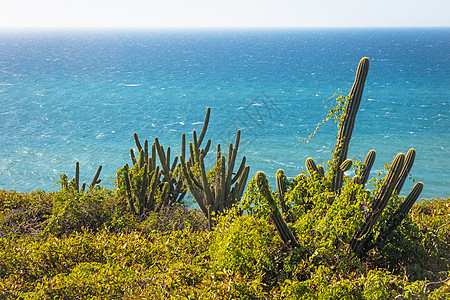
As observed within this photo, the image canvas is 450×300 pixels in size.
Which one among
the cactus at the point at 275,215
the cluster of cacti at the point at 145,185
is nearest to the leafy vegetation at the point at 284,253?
the cactus at the point at 275,215

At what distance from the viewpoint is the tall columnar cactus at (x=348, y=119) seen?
7.23 metres

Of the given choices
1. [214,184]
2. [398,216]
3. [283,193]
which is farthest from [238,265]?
[214,184]

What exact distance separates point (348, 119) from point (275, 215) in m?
2.40

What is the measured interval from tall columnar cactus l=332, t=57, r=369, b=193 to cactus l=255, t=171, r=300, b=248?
1.34 meters

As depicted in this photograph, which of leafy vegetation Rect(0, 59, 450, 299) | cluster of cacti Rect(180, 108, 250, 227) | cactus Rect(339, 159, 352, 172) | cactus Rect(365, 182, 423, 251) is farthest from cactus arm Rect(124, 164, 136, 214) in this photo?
cactus Rect(365, 182, 423, 251)

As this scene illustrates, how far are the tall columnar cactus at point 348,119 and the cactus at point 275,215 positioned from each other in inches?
52.7

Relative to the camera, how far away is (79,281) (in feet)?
18.9

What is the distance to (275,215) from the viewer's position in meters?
6.58

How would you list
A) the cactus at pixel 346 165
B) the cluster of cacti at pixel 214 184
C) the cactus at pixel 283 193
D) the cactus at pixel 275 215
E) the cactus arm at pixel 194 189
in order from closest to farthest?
the cactus at pixel 275 215
the cactus at pixel 346 165
the cactus at pixel 283 193
the cluster of cacti at pixel 214 184
the cactus arm at pixel 194 189

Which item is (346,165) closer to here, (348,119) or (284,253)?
(348,119)

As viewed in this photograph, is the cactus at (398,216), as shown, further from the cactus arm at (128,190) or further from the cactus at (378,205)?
the cactus arm at (128,190)

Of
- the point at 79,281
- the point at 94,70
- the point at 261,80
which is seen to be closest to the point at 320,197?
the point at 79,281

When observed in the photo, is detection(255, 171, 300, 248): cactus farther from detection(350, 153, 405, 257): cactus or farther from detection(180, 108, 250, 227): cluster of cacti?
detection(180, 108, 250, 227): cluster of cacti

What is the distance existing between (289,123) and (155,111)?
595 inches
